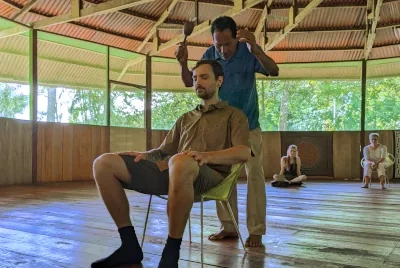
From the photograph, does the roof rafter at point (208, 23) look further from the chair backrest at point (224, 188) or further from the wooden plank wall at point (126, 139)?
the chair backrest at point (224, 188)

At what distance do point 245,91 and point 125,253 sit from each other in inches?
48.5

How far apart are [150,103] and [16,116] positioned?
3.00m

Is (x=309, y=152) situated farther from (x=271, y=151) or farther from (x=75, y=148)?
(x=75, y=148)

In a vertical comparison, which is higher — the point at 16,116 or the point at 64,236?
the point at 16,116

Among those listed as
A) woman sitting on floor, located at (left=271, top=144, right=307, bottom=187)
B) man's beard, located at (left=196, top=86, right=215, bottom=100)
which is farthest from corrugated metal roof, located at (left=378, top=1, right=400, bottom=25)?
man's beard, located at (left=196, top=86, right=215, bottom=100)

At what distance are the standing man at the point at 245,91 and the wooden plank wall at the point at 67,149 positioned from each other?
18.1 ft

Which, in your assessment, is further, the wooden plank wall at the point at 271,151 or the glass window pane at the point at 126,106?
the wooden plank wall at the point at 271,151

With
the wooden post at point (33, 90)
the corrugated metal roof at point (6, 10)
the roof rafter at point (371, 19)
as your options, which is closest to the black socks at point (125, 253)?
the wooden post at point (33, 90)

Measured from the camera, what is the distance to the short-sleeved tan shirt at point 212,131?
2012mm

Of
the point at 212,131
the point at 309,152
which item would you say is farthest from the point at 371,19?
the point at 212,131

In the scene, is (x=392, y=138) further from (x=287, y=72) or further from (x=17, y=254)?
(x=17, y=254)

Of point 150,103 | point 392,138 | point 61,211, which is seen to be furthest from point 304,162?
point 61,211

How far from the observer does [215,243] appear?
8.18 feet

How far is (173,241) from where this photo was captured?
168 centimetres
